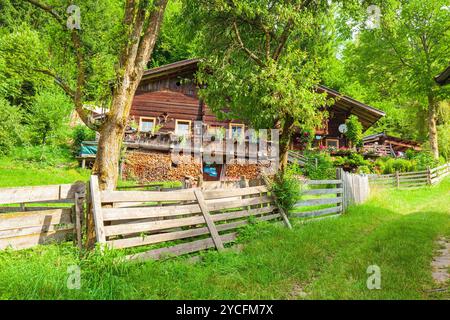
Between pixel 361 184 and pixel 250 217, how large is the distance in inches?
296

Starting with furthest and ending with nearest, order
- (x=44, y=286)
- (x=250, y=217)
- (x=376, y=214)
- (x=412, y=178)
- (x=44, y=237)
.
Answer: (x=412, y=178), (x=376, y=214), (x=250, y=217), (x=44, y=237), (x=44, y=286)

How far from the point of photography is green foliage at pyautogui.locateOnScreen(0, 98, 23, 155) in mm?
18672

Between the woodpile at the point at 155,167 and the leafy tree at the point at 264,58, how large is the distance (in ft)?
34.5

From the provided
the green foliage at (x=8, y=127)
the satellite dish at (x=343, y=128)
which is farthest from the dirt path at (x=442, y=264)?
the satellite dish at (x=343, y=128)

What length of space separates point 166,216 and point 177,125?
19.9m

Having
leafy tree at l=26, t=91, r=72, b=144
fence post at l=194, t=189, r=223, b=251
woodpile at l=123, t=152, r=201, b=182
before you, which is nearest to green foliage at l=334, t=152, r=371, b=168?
woodpile at l=123, t=152, r=201, b=182

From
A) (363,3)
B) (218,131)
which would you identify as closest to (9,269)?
(363,3)

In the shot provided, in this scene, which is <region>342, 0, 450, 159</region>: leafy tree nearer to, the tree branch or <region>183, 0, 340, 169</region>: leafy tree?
<region>183, 0, 340, 169</region>: leafy tree

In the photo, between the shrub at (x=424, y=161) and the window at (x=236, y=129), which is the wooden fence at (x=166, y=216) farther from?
the shrub at (x=424, y=161)

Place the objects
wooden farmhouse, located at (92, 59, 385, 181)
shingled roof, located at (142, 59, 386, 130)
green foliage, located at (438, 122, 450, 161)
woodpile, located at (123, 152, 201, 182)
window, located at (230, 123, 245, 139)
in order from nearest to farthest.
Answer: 1. woodpile, located at (123, 152, 201, 182)
2. wooden farmhouse, located at (92, 59, 385, 181)
3. shingled roof, located at (142, 59, 386, 130)
4. window, located at (230, 123, 245, 139)
5. green foliage, located at (438, 122, 450, 161)

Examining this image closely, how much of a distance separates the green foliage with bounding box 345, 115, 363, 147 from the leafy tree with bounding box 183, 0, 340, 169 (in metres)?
16.6

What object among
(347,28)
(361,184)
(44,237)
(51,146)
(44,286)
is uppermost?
(347,28)

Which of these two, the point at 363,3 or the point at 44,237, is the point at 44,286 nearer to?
the point at 44,237

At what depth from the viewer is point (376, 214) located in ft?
35.4
